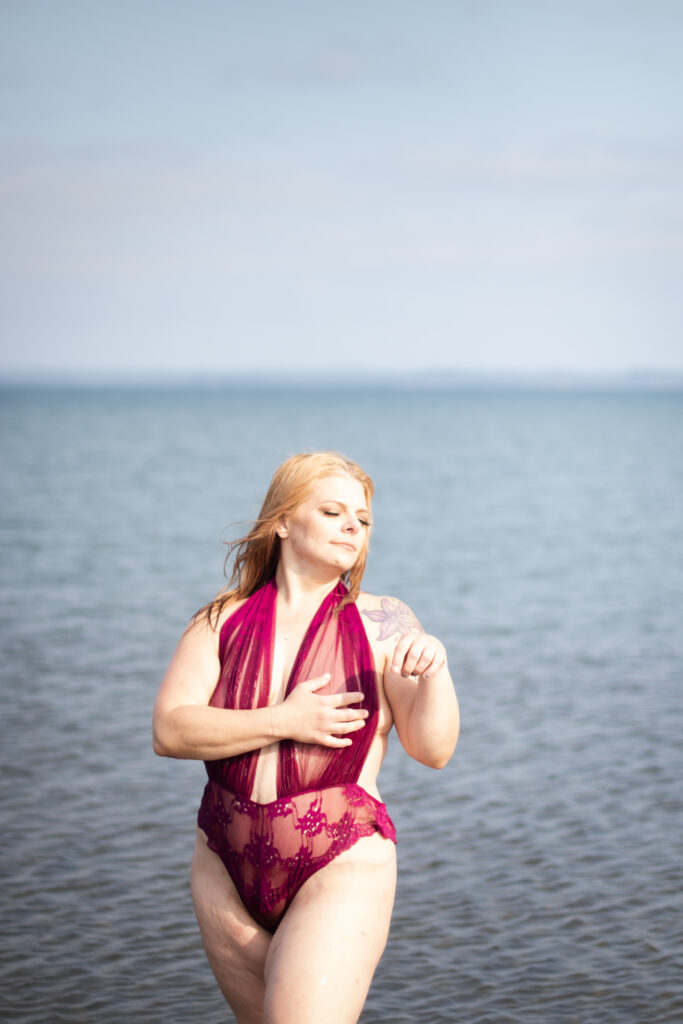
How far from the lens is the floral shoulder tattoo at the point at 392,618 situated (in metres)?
3.33

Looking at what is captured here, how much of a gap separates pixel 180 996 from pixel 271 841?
125 inches

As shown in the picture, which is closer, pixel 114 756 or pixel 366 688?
pixel 366 688

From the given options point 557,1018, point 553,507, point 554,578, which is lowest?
point 557,1018

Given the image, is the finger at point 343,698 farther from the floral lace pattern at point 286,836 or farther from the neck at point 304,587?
the neck at point 304,587

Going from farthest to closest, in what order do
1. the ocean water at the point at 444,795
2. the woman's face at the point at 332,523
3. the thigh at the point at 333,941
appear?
1. the ocean water at the point at 444,795
2. the woman's face at the point at 332,523
3. the thigh at the point at 333,941

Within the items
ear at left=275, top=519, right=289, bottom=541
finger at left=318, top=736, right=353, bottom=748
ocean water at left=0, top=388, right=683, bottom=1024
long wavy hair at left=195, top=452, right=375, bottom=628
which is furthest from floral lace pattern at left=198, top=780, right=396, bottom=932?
ocean water at left=0, top=388, right=683, bottom=1024

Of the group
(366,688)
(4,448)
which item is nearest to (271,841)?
(366,688)

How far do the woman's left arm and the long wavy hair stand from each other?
0.28 meters

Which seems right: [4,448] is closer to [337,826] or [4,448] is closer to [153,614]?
[153,614]

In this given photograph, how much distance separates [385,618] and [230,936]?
911 mm

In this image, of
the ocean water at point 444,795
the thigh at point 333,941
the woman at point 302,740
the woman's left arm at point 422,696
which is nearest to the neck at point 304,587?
the woman at point 302,740

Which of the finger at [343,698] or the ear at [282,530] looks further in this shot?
the ear at [282,530]

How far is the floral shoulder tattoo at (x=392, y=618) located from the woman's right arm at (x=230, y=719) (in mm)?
225

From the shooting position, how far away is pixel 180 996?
5.99m
